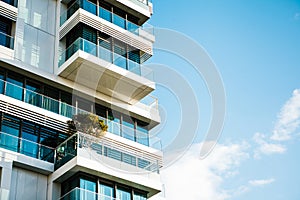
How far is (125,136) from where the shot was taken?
28.0 meters

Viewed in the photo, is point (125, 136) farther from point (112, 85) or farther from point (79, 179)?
point (79, 179)

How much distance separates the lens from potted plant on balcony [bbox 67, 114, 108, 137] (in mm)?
25922

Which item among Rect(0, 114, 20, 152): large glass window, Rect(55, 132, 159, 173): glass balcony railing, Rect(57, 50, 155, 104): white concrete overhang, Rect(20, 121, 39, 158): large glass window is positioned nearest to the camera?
Rect(0, 114, 20, 152): large glass window

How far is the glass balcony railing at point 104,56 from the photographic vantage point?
27.5 meters

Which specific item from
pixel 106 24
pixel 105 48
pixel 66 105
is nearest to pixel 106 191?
pixel 66 105

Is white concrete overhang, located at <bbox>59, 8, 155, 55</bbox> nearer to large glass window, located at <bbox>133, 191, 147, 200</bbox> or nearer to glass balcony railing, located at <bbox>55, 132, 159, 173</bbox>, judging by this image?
glass balcony railing, located at <bbox>55, 132, 159, 173</bbox>

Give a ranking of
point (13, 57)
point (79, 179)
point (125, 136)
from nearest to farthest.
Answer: point (79, 179)
point (13, 57)
point (125, 136)

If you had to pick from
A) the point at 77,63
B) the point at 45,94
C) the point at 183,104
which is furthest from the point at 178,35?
the point at 45,94

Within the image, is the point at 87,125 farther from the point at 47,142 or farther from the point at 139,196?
the point at 139,196

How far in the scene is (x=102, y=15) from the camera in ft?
98.2

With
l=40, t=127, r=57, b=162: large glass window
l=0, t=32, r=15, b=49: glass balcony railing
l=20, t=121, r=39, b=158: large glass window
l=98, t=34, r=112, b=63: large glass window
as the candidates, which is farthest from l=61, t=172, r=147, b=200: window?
l=0, t=32, r=15, b=49: glass balcony railing

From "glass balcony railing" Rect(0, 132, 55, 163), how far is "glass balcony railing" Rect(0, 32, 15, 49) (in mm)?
4725

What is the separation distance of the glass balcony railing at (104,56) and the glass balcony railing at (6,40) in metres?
2.62

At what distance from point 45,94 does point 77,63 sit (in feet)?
7.11
